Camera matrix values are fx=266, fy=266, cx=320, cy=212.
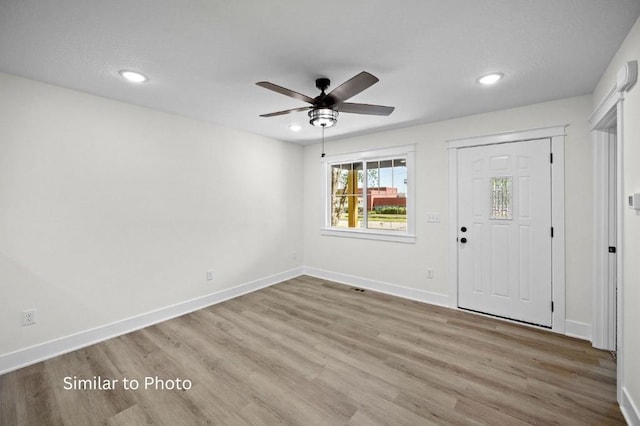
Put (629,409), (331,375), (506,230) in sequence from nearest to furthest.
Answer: (629,409), (331,375), (506,230)

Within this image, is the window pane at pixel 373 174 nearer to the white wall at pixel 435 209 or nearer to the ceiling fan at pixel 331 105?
the white wall at pixel 435 209

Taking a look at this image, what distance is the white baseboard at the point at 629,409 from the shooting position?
1559 mm

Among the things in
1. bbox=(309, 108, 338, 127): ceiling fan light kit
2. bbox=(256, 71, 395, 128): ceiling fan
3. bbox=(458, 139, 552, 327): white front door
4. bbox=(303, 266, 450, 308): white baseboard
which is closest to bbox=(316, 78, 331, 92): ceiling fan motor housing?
bbox=(256, 71, 395, 128): ceiling fan

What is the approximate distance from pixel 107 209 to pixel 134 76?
1.37 meters

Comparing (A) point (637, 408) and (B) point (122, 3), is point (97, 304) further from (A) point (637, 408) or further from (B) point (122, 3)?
(A) point (637, 408)

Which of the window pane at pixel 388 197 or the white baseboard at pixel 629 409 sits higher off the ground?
the window pane at pixel 388 197

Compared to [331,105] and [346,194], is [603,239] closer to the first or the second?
[331,105]

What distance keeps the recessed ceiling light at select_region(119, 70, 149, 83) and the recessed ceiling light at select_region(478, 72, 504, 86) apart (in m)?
2.92

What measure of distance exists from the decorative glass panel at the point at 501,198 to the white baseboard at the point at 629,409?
1784mm

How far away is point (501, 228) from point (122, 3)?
12.7 feet

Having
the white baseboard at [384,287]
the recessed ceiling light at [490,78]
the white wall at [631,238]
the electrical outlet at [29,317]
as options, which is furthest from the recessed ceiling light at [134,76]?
the white baseboard at [384,287]

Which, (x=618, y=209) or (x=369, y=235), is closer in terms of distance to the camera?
(x=618, y=209)

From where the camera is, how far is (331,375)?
215 centimetres

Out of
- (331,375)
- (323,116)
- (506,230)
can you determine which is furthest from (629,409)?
(323,116)
